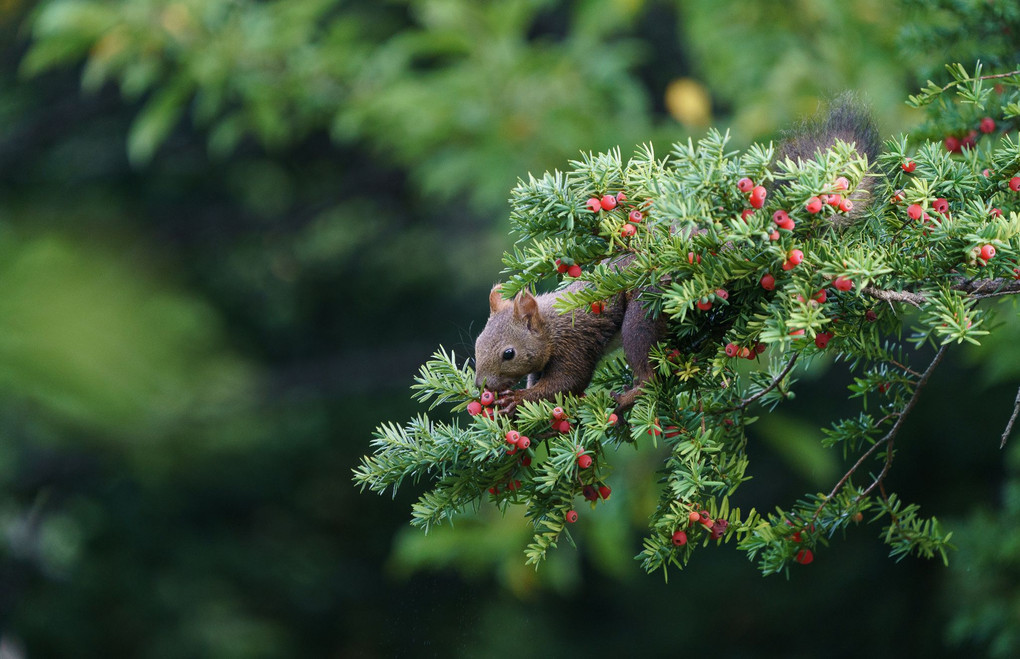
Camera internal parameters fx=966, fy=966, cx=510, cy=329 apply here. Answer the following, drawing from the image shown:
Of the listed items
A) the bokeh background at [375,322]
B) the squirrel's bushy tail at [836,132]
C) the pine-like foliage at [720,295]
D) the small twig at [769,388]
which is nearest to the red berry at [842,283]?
the pine-like foliage at [720,295]

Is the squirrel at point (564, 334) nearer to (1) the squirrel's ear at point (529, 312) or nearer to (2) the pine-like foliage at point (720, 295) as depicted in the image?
(1) the squirrel's ear at point (529, 312)

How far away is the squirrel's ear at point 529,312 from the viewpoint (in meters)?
1.95

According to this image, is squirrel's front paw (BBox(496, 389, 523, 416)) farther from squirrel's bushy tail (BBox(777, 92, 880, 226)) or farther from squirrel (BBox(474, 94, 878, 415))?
squirrel's bushy tail (BBox(777, 92, 880, 226))

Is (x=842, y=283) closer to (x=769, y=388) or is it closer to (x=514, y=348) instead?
(x=769, y=388)

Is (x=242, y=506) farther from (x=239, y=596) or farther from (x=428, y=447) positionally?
(x=428, y=447)

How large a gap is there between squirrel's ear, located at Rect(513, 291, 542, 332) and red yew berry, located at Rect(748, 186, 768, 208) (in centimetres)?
60

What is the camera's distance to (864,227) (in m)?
1.63

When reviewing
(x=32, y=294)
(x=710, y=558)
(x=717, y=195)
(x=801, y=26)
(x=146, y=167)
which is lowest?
(x=32, y=294)

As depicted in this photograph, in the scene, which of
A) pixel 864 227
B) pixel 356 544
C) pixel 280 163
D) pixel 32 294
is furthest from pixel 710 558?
pixel 32 294

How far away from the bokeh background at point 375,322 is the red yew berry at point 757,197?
128 centimetres

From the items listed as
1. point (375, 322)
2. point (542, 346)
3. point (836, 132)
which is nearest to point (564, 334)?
point (542, 346)

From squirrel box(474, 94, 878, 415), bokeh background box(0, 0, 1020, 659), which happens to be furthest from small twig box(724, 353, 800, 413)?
bokeh background box(0, 0, 1020, 659)

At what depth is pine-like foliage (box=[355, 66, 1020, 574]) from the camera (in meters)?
1.44

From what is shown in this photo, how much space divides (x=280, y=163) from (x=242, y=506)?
2.94 meters
